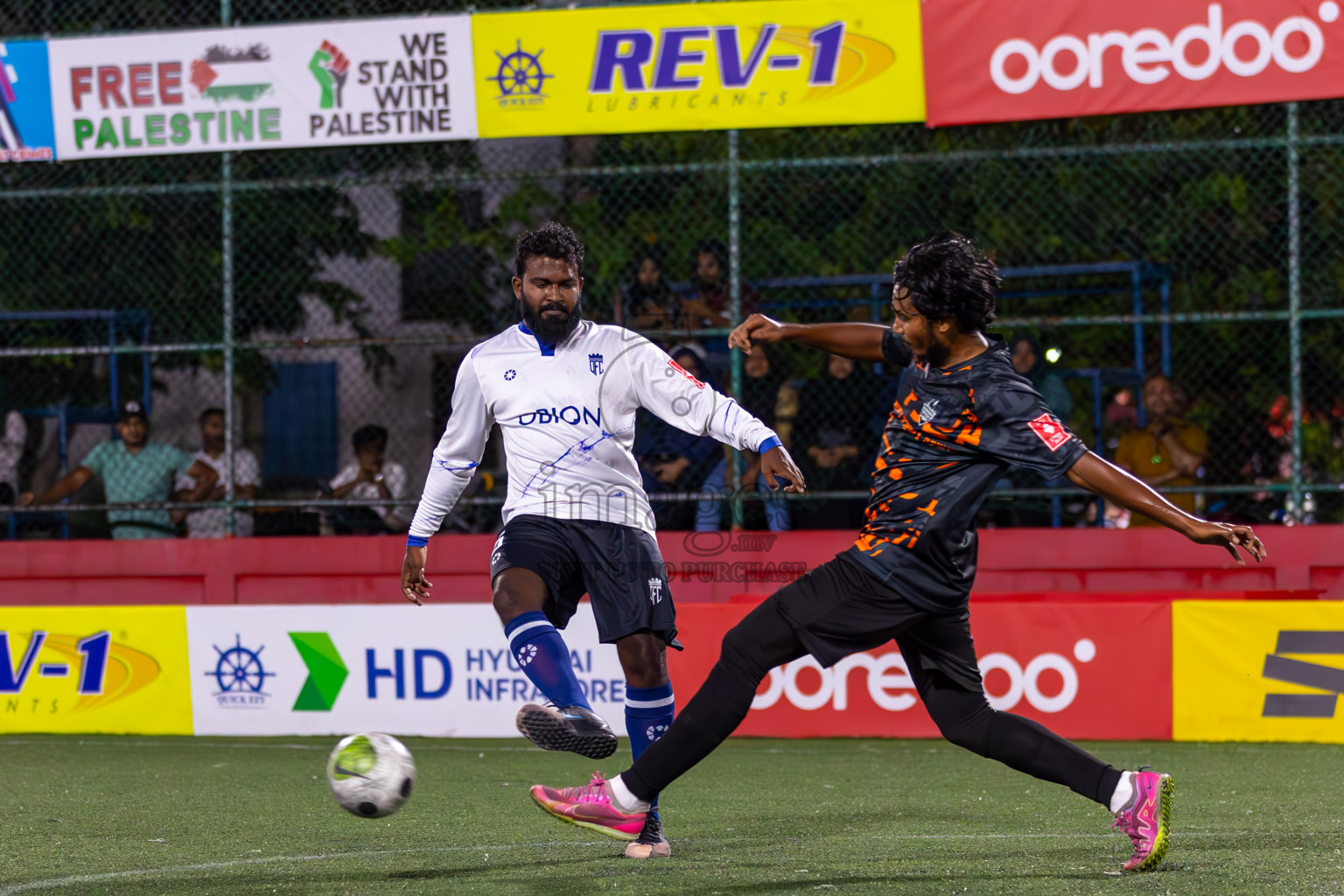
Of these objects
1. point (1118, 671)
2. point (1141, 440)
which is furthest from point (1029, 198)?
point (1118, 671)

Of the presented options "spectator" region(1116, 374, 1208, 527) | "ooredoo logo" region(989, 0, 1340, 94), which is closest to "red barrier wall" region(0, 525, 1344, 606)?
"spectator" region(1116, 374, 1208, 527)

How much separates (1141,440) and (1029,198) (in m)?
2.52

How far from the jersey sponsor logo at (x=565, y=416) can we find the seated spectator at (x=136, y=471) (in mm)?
6633

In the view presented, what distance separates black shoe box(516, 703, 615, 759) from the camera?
4680 mm

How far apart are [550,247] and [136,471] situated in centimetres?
695

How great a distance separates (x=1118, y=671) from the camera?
348 inches

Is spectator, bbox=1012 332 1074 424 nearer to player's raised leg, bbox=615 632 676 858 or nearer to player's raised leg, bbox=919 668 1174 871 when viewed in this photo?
player's raised leg, bbox=615 632 676 858

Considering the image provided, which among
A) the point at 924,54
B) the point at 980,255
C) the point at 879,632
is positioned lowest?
the point at 879,632

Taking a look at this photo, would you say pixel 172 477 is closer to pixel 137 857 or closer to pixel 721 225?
pixel 721 225

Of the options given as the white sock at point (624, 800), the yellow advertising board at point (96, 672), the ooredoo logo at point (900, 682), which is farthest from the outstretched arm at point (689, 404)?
the yellow advertising board at point (96, 672)

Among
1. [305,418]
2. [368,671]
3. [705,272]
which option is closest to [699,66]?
[705,272]

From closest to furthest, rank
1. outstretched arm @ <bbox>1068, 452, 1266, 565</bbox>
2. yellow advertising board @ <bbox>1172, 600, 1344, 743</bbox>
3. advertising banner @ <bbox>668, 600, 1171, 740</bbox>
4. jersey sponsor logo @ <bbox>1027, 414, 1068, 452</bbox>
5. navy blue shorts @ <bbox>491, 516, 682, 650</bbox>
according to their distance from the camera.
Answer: outstretched arm @ <bbox>1068, 452, 1266, 565</bbox> → jersey sponsor logo @ <bbox>1027, 414, 1068, 452</bbox> → navy blue shorts @ <bbox>491, 516, 682, 650</bbox> → yellow advertising board @ <bbox>1172, 600, 1344, 743</bbox> → advertising banner @ <bbox>668, 600, 1171, 740</bbox>

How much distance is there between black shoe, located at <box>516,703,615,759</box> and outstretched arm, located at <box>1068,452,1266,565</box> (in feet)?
5.25

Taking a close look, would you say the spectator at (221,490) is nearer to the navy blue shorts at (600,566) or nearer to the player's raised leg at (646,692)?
the navy blue shorts at (600,566)
